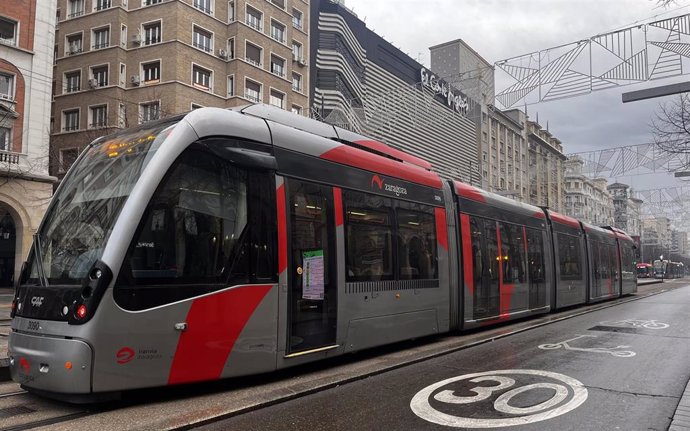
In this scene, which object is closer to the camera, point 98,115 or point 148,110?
point 148,110

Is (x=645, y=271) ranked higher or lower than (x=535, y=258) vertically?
lower

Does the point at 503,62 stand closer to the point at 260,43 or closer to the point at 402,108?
the point at 402,108

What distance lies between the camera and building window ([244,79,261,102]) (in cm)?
3407

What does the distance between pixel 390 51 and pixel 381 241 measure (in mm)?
35617

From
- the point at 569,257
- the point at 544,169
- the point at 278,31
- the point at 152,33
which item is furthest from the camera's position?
the point at 544,169

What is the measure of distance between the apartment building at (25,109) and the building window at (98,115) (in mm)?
5370

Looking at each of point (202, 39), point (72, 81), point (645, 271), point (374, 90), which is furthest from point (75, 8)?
point (645, 271)

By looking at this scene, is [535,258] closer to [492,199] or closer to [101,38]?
[492,199]

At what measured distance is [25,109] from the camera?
25.9 metres

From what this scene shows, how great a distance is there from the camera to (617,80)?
39.2 feet

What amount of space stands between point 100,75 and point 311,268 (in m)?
32.5

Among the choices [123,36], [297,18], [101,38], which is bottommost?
[123,36]

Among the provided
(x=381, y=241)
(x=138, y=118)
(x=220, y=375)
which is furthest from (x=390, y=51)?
(x=220, y=375)

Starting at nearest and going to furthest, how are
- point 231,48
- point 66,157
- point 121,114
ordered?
1. point 121,114
2. point 66,157
3. point 231,48
